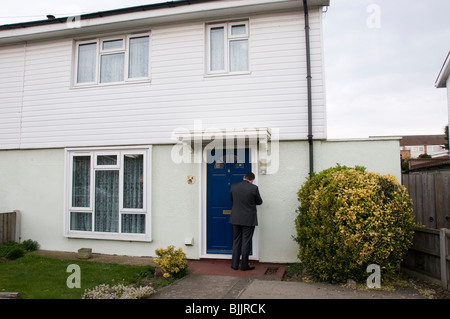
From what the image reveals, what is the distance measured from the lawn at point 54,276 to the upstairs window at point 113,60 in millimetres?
4117

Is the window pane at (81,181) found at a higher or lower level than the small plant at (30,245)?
higher

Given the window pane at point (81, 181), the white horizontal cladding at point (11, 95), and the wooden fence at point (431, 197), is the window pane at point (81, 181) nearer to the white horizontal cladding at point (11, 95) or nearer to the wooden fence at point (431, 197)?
the white horizontal cladding at point (11, 95)

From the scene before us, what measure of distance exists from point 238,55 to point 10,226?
6705 millimetres

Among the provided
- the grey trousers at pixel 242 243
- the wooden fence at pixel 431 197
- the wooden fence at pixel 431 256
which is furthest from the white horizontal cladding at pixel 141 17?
the wooden fence at pixel 431 256

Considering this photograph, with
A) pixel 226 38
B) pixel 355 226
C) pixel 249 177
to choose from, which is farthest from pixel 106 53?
pixel 355 226

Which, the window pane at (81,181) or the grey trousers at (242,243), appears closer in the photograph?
the grey trousers at (242,243)

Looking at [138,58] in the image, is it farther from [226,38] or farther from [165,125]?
[226,38]

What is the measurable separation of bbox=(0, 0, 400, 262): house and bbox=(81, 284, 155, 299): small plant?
224 cm

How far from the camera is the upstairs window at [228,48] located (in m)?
7.48

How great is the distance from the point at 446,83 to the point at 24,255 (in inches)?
639

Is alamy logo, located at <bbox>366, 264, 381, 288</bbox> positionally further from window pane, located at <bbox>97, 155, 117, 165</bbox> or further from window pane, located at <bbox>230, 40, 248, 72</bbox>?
window pane, located at <bbox>97, 155, 117, 165</bbox>

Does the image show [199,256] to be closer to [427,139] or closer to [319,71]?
[319,71]
